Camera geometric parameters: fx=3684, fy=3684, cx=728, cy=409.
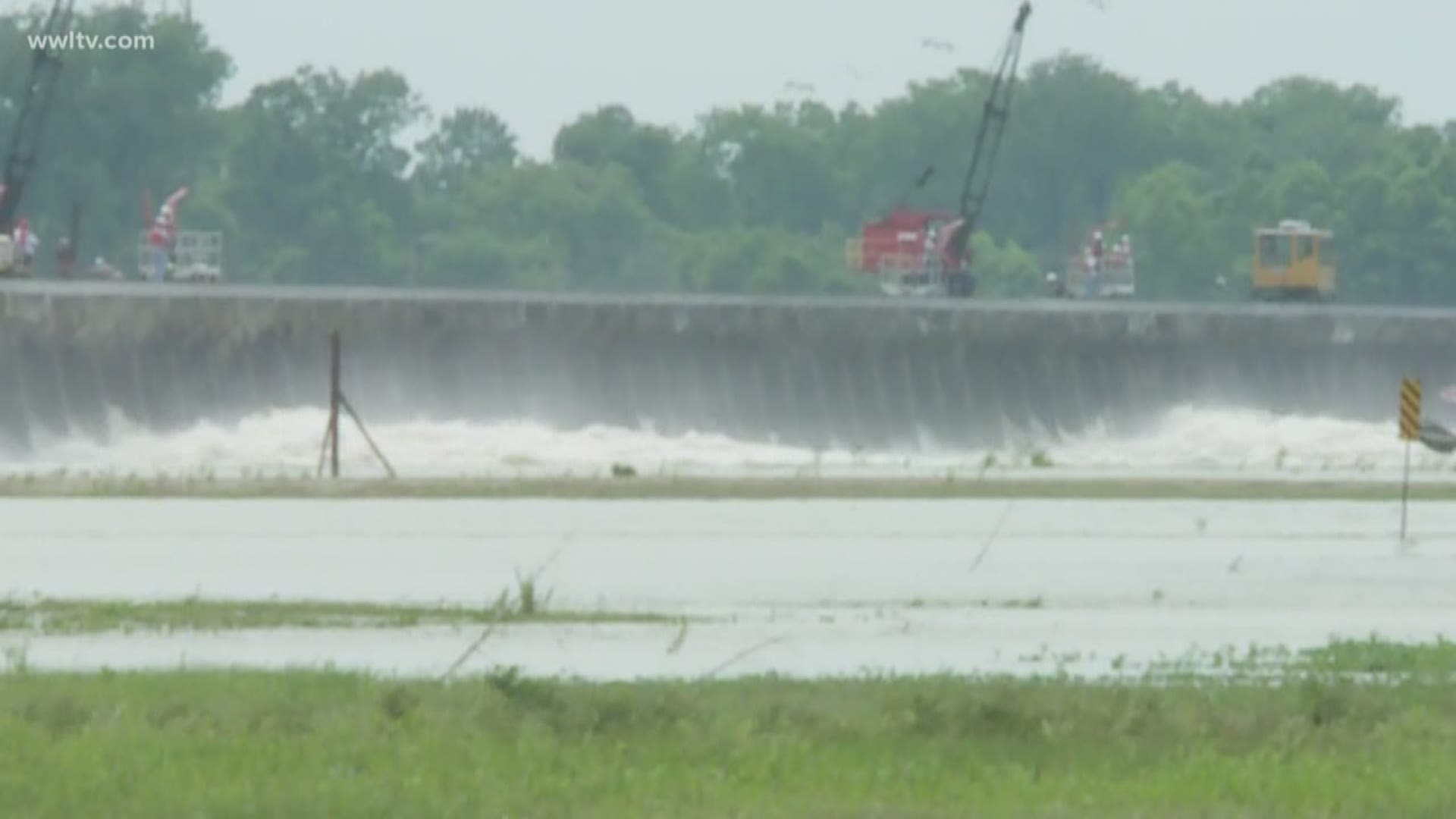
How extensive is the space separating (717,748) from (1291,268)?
3080 inches

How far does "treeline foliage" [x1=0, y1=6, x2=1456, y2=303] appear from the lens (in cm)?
12606

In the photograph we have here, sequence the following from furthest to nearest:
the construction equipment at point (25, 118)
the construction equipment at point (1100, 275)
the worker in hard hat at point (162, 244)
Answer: the construction equipment at point (1100, 275)
the construction equipment at point (25, 118)
the worker in hard hat at point (162, 244)

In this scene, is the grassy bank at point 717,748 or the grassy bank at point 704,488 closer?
the grassy bank at point 717,748

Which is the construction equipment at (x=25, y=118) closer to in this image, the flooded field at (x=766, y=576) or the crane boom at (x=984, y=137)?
the crane boom at (x=984, y=137)

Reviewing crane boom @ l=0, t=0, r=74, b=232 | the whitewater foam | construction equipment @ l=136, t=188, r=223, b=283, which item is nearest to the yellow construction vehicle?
construction equipment @ l=136, t=188, r=223, b=283

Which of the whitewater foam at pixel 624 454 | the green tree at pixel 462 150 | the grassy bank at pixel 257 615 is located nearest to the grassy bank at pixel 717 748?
the grassy bank at pixel 257 615

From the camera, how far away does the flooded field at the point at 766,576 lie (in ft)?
75.4

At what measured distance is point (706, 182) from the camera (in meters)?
147

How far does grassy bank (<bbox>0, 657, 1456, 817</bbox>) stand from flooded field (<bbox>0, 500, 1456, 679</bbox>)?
83.0 inches

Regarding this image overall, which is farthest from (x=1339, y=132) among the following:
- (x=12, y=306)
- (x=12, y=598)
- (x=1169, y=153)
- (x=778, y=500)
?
(x=12, y=598)

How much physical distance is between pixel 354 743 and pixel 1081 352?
50.1 metres

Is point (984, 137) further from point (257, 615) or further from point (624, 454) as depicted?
point (257, 615)

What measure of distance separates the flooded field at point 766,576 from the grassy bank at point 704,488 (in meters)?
1.18

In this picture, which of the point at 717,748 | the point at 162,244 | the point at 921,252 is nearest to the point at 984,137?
the point at 921,252
